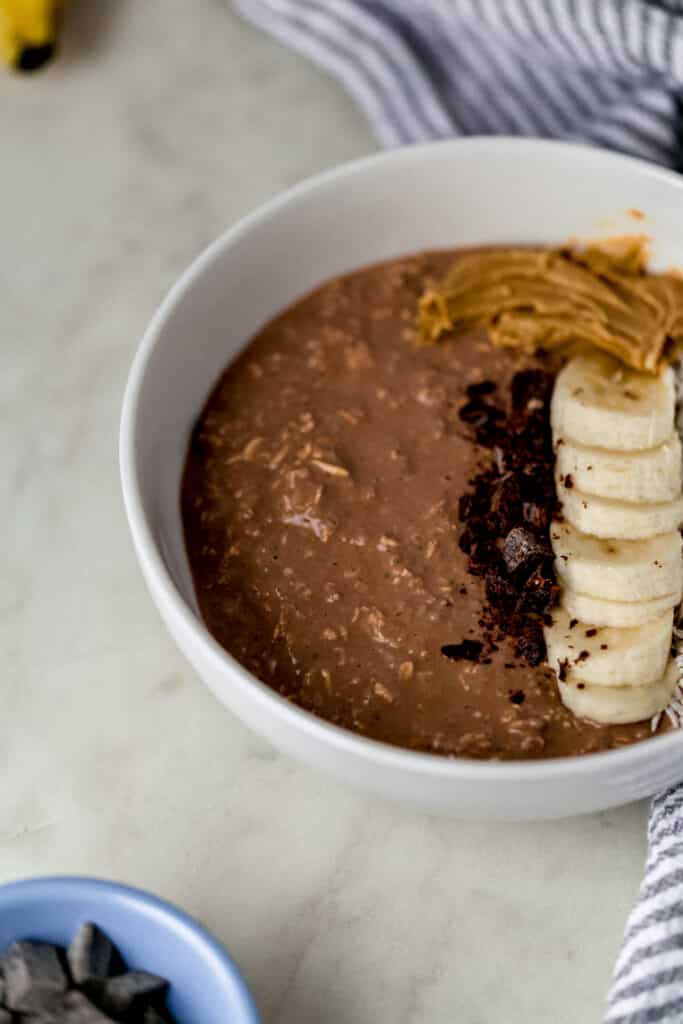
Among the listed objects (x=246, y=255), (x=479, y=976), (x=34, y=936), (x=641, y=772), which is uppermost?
(x=246, y=255)

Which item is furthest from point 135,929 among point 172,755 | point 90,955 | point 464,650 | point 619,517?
point 619,517

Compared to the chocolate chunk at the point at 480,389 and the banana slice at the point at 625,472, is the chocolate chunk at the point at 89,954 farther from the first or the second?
the chocolate chunk at the point at 480,389

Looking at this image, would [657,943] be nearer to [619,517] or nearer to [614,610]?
[614,610]

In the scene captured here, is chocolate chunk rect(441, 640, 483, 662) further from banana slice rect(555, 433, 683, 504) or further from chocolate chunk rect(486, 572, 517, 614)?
banana slice rect(555, 433, 683, 504)

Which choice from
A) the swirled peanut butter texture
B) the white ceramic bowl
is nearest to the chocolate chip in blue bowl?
the white ceramic bowl

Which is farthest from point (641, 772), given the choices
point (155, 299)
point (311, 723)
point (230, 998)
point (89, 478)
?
point (155, 299)

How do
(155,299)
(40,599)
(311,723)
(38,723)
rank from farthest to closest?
(155,299) → (40,599) → (38,723) → (311,723)

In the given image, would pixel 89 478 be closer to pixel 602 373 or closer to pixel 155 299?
pixel 155 299
